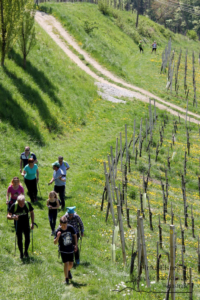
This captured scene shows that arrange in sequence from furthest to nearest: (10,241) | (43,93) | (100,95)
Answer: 1. (100,95)
2. (43,93)
3. (10,241)

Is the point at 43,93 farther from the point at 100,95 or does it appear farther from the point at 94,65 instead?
the point at 94,65

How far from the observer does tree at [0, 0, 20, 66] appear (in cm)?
1964

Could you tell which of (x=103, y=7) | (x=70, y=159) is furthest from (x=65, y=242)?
(x=103, y=7)

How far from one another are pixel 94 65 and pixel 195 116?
13054mm

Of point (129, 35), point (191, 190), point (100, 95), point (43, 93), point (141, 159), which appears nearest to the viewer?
point (191, 190)

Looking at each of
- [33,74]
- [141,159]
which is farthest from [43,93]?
[141,159]

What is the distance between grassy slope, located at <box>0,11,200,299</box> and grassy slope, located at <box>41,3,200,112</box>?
805cm

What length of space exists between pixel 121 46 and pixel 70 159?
114 feet

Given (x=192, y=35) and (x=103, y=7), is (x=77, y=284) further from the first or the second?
(x=192, y=35)

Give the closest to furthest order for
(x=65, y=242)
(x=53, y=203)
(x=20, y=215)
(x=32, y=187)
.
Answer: (x=65, y=242)
(x=20, y=215)
(x=53, y=203)
(x=32, y=187)

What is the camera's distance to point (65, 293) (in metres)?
7.95

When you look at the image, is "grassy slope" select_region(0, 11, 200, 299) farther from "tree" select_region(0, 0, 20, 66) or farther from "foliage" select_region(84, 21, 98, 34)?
"foliage" select_region(84, 21, 98, 34)

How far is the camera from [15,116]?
60.0 ft

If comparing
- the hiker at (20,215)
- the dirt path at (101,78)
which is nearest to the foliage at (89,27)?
the dirt path at (101,78)
